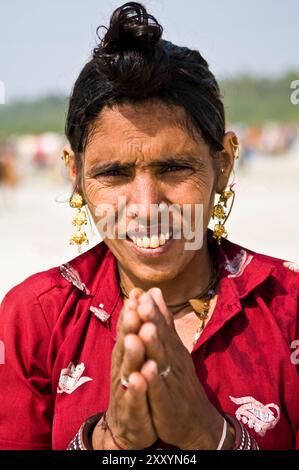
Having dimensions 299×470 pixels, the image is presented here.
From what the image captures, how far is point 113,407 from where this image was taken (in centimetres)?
237

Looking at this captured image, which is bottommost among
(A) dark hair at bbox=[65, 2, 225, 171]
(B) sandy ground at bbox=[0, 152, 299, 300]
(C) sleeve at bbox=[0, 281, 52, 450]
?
(B) sandy ground at bbox=[0, 152, 299, 300]

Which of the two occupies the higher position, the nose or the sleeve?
the nose

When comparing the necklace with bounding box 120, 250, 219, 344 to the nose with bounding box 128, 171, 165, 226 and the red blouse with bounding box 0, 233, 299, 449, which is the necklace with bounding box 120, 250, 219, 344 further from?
the nose with bounding box 128, 171, 165, 226

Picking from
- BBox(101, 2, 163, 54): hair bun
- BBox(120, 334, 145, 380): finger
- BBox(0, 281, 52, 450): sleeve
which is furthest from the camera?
BBox(0, 281, 52, 450): sleeve

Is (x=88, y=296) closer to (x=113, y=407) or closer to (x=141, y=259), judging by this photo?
(x=141, y=259)

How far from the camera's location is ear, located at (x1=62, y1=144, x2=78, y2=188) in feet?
9.71

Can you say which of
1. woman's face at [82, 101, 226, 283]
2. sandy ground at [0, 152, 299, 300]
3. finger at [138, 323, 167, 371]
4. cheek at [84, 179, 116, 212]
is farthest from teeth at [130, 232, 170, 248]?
sandy ground at [0, 152, 299, 300]

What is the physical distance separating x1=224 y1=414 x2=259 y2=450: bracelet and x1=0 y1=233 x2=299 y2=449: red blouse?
Answer: 0.17m

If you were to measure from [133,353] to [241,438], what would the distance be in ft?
1.38

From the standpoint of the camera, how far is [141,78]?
8.67ft

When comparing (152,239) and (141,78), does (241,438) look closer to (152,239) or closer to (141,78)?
(152,239)

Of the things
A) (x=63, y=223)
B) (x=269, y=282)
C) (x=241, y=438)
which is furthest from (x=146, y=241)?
(x=63, y=223)

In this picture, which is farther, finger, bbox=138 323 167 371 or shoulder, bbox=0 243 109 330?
shoulder, bbox=0 243 109 330

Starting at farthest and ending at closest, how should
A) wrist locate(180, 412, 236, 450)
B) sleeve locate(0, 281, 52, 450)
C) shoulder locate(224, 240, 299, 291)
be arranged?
1. shoulder locate(224, 240, 299, 291)
2. sleeve locate(0, 281, 52, 450)
3. wrist locate(180, 412, 236, 450)
